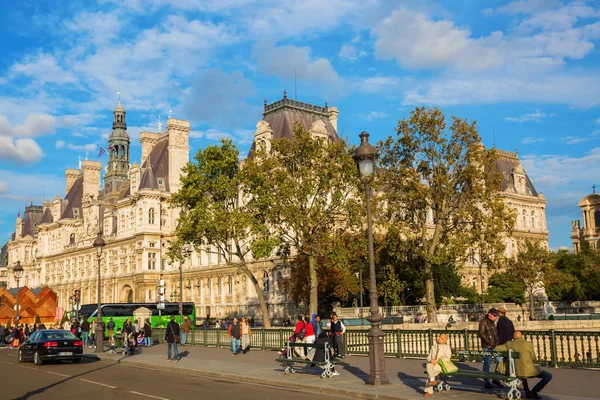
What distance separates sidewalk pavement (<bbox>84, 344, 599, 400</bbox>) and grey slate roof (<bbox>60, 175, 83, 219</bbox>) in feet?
263

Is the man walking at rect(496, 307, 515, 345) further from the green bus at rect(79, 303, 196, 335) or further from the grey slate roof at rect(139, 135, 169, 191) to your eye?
the grey slate roof at rect(139, 135, 169, 191)

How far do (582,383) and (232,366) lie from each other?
12.2 m

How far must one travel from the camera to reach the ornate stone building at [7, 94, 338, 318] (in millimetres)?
67125

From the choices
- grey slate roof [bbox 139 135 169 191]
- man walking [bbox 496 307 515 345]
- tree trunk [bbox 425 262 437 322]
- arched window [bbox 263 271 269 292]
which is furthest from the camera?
grey slate roof [bbox 139 135 169 191]

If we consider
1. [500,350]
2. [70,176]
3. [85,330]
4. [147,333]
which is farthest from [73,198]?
[500,350]

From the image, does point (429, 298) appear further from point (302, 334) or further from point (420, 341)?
point (302, 334)

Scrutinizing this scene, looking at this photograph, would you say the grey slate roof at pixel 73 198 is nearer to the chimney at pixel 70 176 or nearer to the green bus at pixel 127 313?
the chimney at pixel 70 176

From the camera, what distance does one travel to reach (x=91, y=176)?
344 feet

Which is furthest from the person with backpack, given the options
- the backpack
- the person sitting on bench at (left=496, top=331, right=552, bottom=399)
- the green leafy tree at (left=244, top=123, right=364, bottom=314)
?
the green leafy tree at (left=244, top=123, right=364, bottom=314)

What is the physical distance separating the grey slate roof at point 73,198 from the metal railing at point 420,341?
238 feet

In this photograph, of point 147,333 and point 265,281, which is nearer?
point 147,333

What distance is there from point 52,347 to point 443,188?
24.5m

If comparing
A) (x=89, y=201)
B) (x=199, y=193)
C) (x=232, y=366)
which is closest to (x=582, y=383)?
(x=232, y=366)

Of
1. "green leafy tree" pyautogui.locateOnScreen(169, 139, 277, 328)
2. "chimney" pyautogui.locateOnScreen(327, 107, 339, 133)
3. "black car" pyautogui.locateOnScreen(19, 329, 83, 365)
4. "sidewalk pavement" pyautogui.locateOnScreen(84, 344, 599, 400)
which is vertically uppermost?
"chimney" pyautogui.locateOnScreen(327, 107, 339, 133)
